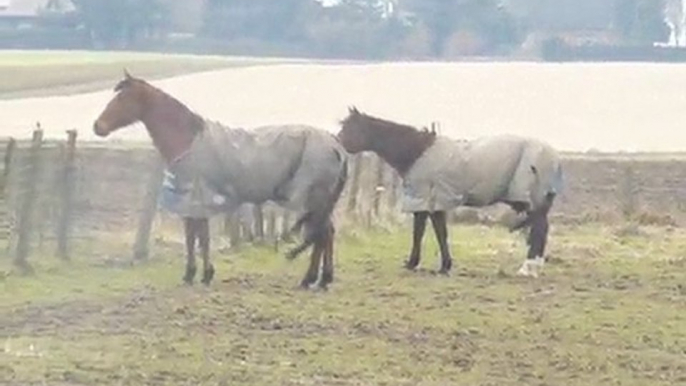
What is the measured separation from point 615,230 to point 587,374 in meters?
13.0

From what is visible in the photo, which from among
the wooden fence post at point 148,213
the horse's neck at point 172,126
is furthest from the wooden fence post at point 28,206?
the horse's neck at point 172,126

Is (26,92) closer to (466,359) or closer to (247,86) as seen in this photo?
(247,86)

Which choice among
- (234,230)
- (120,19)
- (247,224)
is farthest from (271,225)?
(120,19)

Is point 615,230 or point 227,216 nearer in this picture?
point 227,216

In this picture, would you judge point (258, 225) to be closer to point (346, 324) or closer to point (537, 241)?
point (537, 241)

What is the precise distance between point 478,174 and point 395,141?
80 cm

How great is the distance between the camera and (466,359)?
39.9 feet

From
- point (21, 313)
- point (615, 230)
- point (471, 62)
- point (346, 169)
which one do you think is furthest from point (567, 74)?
point (21, 313)

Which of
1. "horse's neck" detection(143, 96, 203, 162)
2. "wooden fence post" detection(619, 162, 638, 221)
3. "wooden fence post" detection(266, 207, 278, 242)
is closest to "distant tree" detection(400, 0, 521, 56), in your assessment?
"wooden fence post" detection(619, 162, 638, 221)

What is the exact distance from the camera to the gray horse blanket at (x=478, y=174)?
59.1 ft

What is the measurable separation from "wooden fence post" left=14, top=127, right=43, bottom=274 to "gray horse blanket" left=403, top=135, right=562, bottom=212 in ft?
10.8

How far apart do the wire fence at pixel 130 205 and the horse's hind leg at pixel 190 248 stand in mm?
1310

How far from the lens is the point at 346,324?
13641 mm

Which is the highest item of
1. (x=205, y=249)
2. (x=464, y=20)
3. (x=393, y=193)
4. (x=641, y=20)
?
(x=464, y=20)
